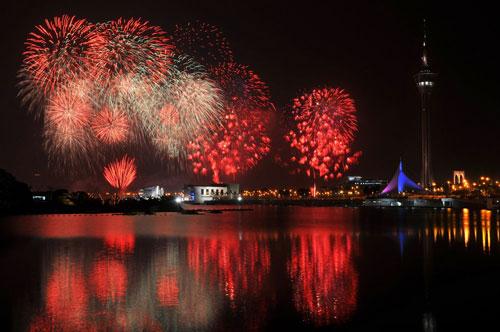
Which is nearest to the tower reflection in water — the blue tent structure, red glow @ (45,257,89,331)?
red glow @ (45,257,89,331)

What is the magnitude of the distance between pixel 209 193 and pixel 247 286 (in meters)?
168

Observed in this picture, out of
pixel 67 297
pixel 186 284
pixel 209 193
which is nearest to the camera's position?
pixel 67 297

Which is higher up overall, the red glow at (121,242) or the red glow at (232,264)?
the red glow at (121,242)

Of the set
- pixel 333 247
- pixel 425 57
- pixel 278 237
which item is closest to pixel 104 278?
pixel 333 247

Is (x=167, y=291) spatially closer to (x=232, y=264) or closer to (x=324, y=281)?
(x=324, y=281)

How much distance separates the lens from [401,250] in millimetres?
29328

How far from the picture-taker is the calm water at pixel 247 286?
44.9ft

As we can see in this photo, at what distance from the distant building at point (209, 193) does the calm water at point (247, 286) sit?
15234 centimetres

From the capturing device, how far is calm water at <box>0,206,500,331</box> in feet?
44.9

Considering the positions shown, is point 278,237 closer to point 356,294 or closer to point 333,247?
point 333,247

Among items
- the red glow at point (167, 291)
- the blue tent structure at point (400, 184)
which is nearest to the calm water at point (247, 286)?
the red glow at point (167, 291)

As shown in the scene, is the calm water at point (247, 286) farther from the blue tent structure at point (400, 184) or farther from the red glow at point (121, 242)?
the blue tent structure at point (400, 184)

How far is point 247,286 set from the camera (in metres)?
18.1

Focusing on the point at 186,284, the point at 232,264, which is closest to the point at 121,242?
the point at 232,264
